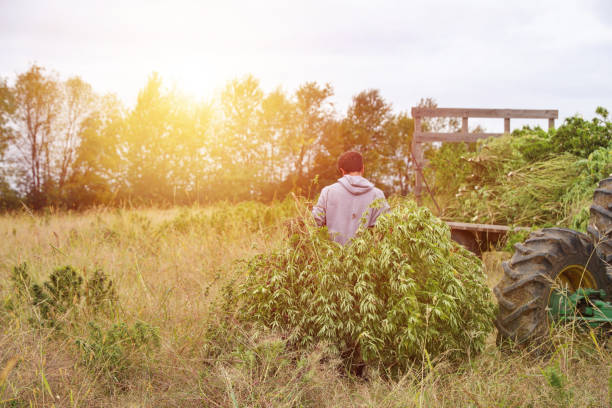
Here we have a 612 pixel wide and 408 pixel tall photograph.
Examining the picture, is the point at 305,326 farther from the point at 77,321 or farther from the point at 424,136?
the point at 424,136

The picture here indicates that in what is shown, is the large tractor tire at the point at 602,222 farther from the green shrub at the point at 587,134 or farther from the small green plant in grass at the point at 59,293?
the small green plant in grass at the point at 59,293

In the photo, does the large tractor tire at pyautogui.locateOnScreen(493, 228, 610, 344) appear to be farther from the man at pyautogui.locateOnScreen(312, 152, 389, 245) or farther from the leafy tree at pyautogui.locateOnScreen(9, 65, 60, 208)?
the leafy tree at pyautogui.locateOnScreen(9, 65, 60, 208)

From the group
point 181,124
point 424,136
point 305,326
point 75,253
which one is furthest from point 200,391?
point 181,124

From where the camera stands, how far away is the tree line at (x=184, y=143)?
19562mm

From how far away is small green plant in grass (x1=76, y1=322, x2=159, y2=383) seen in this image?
11.2 ft

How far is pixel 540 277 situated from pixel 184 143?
71.5 feet

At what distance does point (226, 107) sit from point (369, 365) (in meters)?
23.3

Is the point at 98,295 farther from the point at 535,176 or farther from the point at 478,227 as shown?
the point at 535,176

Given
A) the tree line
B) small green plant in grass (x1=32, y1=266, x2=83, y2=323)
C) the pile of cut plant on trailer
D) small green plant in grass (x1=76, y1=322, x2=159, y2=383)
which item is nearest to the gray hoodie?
small green plant in grass (x1=76, y1=322, x2=159, y2=383)

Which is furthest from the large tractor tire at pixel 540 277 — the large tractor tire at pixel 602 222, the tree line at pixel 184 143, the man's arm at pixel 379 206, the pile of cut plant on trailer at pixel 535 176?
the tree line at pixel 184 143

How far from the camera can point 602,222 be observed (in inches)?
167

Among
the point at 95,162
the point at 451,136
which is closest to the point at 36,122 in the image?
the point at 95,162

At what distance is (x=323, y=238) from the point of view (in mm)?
3762

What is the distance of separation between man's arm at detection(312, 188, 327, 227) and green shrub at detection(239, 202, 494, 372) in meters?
0.47
